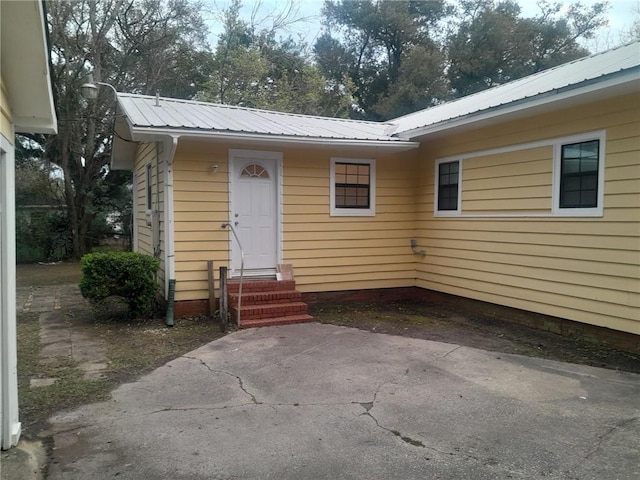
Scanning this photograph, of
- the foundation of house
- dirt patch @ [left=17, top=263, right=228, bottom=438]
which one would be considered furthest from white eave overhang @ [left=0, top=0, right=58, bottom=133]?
the foundation of house

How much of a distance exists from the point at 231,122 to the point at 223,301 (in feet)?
10.2

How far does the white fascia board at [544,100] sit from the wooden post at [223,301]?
4192 millimetres

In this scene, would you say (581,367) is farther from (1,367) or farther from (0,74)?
(0,74)

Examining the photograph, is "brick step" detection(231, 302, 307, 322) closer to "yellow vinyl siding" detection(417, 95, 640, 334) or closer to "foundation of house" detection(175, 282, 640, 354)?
"foundation of house" detection(175, 282, 640, 354)

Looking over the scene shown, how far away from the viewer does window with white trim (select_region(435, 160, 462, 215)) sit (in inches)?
316

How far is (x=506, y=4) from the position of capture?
79.5 feet

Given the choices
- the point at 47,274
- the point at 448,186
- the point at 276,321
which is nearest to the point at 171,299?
the point at 276,321

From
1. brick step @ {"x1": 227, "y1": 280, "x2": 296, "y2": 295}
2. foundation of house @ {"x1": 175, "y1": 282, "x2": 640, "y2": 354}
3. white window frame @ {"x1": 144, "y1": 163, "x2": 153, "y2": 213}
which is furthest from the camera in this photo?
white window frame @ {"x1": 144, "y1": 163, "x2": 153, "y2": 213}

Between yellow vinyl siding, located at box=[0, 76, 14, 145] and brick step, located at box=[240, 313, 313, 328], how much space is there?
13.7 ft

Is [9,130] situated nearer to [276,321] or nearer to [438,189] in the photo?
[276,321]

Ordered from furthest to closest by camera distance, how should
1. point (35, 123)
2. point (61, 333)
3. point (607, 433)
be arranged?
point (61, 333), point (35, 123), point (607, 433)

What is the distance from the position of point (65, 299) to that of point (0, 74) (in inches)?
290

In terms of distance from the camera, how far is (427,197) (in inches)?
344

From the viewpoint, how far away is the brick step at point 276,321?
22.2ft
